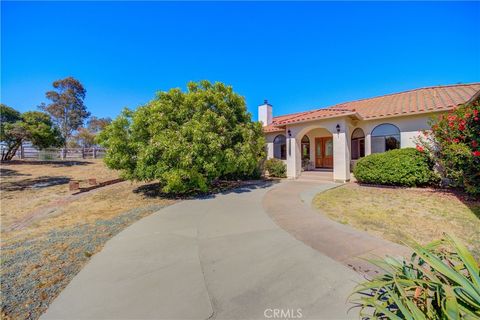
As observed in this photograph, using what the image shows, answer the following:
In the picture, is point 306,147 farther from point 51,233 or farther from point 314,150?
point 51,233

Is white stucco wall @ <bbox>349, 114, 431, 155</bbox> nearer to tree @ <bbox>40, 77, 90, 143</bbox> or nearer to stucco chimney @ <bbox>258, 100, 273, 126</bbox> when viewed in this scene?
stucco chimney @ <bbox>258, 100, 273, 126</bbox>

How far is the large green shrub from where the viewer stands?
961 centimetres

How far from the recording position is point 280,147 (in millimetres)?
16281

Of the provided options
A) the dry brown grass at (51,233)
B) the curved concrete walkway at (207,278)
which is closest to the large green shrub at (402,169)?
the curved concrete walkway at (207,278)

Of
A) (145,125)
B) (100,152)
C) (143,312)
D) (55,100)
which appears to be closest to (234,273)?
(143,312)

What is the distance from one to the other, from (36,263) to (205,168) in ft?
19.3

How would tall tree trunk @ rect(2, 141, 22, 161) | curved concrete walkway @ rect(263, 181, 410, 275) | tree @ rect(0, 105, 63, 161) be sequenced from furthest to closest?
1. tall tree trunk @ rect(2, 141, 22, 161)
2. tree @ rect(0, 105, 63, 161)
3. curved concrete walkway @ rect(263, 181, 410, 275)

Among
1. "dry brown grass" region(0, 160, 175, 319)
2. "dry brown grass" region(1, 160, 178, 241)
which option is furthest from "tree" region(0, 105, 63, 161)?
"dry brown grass" region(0, 160, 175, 319)

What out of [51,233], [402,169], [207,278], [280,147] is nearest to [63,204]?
[51,233]

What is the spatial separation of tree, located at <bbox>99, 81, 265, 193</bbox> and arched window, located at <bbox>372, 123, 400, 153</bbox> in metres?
7.55

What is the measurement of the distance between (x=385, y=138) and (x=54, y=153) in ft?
124

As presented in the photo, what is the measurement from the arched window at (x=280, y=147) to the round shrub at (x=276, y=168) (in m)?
1.27

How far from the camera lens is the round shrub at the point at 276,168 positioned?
14.7 metres

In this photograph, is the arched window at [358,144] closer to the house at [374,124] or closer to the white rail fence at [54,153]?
the house at [374,124]
